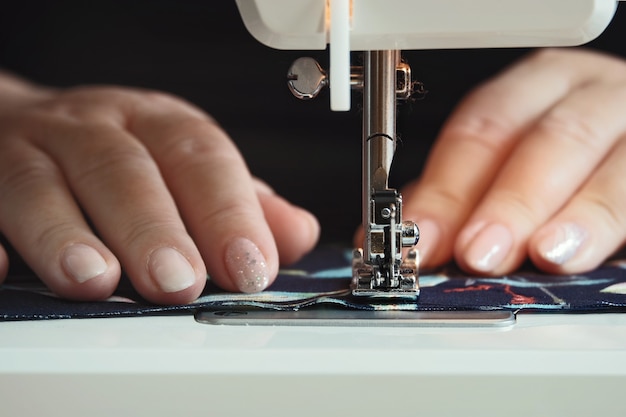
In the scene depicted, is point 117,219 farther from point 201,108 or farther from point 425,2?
point 201,108

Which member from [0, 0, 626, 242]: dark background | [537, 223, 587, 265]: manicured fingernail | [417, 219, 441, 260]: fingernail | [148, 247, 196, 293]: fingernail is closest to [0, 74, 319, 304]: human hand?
[148, 247, 196, 293]: fingernail

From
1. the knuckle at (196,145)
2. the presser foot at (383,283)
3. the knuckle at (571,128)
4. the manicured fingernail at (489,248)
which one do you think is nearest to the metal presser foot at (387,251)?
the presser foot at (383,283)

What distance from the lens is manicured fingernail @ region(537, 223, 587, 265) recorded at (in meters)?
0.82

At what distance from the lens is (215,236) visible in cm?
76

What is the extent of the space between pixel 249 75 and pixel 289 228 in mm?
745

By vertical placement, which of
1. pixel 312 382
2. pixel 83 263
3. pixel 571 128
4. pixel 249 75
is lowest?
pixel 312 382

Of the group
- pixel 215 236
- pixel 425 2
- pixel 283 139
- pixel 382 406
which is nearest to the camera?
pixel 382 406

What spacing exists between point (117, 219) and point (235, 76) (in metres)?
0.84

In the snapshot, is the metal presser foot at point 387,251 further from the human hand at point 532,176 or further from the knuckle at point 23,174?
the knuckle at point 23,174

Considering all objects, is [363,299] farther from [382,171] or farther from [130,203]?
[130,203]

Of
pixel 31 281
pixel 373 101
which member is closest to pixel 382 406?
pixel 373 101

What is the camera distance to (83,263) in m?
0.70

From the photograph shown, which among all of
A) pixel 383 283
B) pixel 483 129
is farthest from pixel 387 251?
pixel 483 129

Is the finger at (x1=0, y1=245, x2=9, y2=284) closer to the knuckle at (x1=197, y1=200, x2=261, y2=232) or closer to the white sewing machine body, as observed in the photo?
the knuckle at (x1=197, y1=200, x2=261, y2=232)
